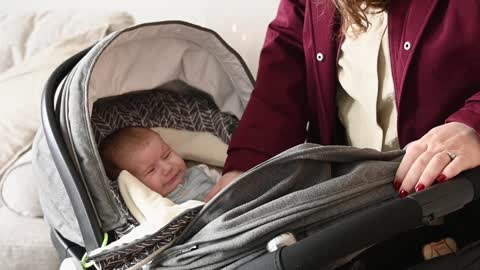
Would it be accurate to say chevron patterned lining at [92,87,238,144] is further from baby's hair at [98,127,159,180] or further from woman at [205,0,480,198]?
woman at [205,0,480,198]

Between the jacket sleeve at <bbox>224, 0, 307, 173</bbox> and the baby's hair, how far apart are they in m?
0.23

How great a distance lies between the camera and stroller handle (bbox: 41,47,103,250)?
1.09 m

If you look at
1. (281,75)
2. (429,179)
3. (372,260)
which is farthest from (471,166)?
(281,75)

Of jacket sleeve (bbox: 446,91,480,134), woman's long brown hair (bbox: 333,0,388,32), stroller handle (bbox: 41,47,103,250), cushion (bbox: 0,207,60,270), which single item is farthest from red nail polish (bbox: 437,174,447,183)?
cushion (bbox: 0,207,60,270)

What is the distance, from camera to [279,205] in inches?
34.1

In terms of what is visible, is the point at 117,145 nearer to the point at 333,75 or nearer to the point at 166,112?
the point at 166,112

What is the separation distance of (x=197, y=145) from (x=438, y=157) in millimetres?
740

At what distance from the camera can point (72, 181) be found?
111 centimetres

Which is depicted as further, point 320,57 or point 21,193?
point 21,193

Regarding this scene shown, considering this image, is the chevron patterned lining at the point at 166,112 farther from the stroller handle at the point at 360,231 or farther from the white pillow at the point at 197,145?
the stroller handle at the point at 360,231

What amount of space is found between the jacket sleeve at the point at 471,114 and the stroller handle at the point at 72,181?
23.9 inches

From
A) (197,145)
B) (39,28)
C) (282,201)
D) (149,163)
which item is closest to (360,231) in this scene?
(282,201)

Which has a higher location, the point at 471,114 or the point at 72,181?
the point at 471,114

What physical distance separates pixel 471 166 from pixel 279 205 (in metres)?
0.29
